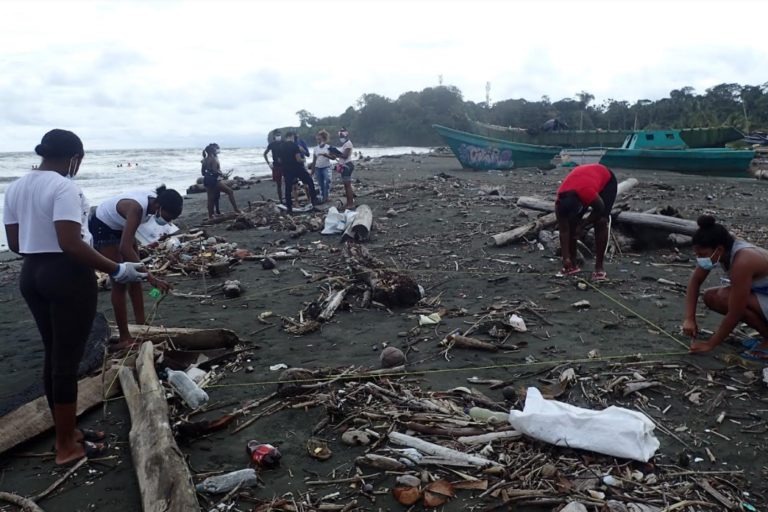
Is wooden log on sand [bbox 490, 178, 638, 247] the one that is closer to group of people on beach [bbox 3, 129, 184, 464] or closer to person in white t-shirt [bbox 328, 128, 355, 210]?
person in white t-shirt [bbox 328, 128, 355, 210]

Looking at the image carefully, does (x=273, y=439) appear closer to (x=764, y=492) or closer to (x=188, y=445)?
(x=188, y=445)

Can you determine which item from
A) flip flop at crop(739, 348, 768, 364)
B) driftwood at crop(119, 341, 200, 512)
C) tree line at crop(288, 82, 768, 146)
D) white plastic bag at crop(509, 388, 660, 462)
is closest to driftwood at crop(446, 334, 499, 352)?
white plastic bag at crop(509, 388, 660, 462)

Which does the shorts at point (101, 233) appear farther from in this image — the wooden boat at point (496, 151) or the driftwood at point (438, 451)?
the wooden boat at point (496, 151)

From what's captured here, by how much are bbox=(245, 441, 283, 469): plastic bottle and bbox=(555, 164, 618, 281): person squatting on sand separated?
481cm

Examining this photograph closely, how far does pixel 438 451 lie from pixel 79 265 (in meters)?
2.45

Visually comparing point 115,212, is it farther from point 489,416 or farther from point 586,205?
point 586,205

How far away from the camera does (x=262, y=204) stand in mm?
14914

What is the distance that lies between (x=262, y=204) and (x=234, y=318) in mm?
9162

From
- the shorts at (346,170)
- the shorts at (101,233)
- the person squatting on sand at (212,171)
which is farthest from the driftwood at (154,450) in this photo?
the shorts at (346,170)

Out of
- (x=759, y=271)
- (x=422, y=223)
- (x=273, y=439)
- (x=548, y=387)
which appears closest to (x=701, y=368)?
(x=759, y=271)

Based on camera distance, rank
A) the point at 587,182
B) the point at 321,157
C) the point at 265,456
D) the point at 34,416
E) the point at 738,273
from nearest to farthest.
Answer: the point at 265,456 → the point at 34,416 → the point at 738,273 → the point at 587,182 → the point at 321,157

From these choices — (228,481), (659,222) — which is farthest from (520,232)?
(228,481)

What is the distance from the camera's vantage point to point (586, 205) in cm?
655

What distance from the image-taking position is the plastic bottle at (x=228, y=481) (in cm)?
298
